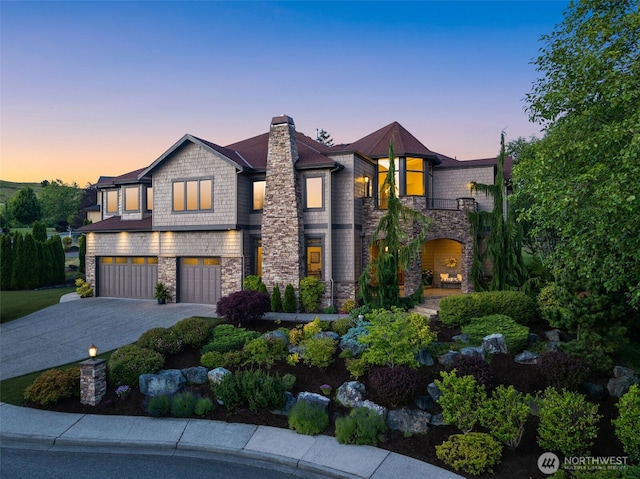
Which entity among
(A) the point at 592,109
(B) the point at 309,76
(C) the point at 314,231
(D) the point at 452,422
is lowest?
(D) the point at 452,422

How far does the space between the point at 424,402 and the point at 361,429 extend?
1716mm

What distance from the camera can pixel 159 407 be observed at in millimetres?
8477

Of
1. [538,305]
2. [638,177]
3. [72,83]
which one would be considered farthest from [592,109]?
[72,83]

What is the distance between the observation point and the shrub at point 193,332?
1158 cm

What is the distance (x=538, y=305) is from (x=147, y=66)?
21.5 meters

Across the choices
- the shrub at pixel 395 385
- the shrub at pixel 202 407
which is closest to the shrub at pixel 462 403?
the shrub at pixel 395 385

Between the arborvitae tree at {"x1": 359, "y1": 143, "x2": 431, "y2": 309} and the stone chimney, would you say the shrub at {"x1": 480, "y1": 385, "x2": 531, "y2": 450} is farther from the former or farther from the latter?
the stone chimney

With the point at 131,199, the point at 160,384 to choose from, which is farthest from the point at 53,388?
the point at 131,199

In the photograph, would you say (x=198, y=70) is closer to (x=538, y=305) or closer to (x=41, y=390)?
(x=41, y=390)

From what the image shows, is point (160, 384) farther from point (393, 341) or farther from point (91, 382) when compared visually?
point (393, 341)

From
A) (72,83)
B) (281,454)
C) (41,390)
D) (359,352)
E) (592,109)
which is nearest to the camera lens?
(281,454)

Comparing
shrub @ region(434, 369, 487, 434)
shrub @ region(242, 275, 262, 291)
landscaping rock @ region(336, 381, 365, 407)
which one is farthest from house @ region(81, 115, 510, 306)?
shrub @ region(434, 369, 487, 434)

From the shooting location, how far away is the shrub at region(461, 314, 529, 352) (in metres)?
10.3

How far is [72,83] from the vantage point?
19.2 meters
